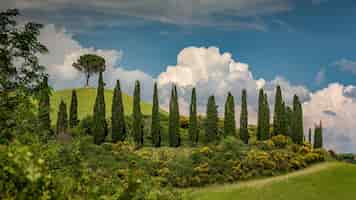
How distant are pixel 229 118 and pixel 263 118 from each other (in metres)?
4.84

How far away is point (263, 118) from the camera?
2815 inches

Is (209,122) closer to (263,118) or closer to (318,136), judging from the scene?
(263,118)

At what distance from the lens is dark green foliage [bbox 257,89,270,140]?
233ft

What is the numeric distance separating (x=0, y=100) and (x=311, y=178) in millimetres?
45585

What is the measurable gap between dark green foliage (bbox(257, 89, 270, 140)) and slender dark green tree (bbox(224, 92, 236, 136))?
371 centimetres

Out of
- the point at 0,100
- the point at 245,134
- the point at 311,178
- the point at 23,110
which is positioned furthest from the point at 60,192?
the point at 245,134

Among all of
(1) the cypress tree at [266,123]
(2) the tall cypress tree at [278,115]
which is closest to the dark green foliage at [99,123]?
(1) the cypress tree at [266,123]

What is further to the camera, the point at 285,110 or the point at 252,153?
the point at 285,110

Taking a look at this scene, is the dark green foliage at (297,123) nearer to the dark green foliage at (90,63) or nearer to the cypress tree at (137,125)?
the cypress tree at (137,125)

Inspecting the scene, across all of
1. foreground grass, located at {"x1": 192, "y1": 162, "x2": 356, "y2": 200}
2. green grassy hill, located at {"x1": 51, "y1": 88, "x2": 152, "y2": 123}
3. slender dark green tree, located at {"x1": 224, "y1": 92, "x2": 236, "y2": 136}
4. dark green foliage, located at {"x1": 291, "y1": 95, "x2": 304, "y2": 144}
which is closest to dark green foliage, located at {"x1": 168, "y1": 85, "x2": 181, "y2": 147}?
slender dark green tree, located at {"x1": 224, "y1": 92, "x2": 236, "y2": 136}

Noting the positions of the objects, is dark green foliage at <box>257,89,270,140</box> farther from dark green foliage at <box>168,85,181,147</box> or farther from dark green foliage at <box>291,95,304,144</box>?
dark green foliage at <box>168,85,181,147</box>

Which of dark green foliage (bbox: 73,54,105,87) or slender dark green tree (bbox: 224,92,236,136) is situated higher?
dark green foliage (bbox: 73,54,105,87)

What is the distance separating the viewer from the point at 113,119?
73250 mm

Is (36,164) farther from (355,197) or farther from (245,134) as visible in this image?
(245,134)
